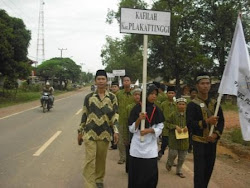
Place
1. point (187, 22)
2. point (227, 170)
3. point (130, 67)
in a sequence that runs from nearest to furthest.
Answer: point (227, 170) < point (187, 22) < point (130, 67)

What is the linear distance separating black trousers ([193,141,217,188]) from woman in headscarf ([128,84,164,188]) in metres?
0.55

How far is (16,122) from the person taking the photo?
1463cm

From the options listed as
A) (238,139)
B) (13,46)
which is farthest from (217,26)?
(238,139)

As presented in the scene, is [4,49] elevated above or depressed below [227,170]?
above

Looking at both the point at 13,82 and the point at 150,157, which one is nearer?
the point at 150,157

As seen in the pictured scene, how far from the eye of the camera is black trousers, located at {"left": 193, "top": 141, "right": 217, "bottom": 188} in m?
4.79

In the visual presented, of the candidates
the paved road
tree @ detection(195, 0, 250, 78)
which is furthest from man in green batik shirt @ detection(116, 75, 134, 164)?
tree @ detection(195, 0, 250, 78)

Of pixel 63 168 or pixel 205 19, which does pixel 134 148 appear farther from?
pixel 205 19

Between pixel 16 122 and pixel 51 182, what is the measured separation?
9147mm

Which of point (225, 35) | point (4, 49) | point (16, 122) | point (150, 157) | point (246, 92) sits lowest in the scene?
point (16, 122)

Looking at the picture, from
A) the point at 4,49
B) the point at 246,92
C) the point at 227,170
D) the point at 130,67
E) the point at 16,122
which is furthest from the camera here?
the point at 130,67

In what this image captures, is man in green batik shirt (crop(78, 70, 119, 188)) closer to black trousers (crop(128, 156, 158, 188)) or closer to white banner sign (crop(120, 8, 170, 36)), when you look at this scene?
black trousers (crop(128, 156, 158, 188))

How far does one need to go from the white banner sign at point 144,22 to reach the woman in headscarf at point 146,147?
83 centimetres

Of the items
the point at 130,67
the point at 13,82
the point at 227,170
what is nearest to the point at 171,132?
the point at 227,170
